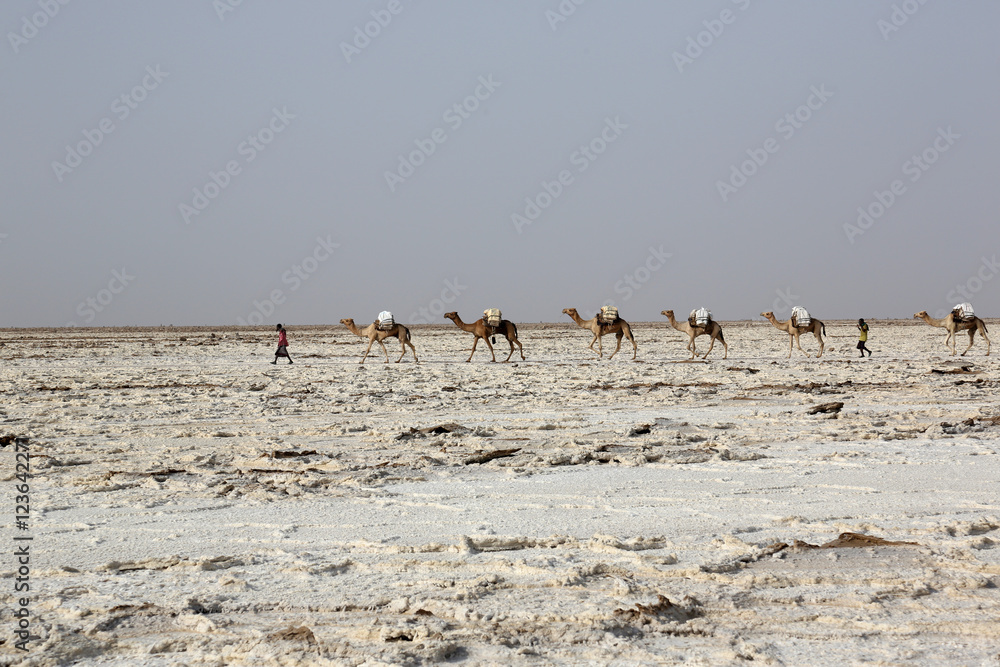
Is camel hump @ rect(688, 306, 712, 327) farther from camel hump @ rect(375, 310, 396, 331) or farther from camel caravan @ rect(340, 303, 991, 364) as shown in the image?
camel hump @ rect(375, 310, 396, 331)

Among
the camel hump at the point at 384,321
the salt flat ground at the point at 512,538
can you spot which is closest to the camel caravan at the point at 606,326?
the camel hump at the point at 384,321

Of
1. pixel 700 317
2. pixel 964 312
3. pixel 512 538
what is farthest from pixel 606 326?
pixel 512 538

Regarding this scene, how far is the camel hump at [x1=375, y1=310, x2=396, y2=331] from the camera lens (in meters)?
25.9

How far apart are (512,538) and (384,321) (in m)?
21.1

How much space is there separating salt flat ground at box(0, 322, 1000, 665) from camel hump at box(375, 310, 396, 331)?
45.9ft

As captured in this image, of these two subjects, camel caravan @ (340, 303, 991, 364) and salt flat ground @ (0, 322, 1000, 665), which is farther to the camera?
camel caravan @ (340, 303, 991, 364)

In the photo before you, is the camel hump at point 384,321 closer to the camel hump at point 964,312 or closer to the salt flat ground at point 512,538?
the salt flat ground at point 512,538

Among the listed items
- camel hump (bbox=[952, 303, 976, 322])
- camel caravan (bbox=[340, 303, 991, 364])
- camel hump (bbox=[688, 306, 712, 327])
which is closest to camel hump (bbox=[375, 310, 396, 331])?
camel caravan (bbox=[340, 303, 991, 364])

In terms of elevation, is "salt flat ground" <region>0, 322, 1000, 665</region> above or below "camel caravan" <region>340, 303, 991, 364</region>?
below

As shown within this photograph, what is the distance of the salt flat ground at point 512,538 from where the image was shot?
141 inches

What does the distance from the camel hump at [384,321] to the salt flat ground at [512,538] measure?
45.9 ft

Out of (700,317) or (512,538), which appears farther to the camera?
(700,317)

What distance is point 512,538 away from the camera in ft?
17.0

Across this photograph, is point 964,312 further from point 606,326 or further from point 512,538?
point 512,538
